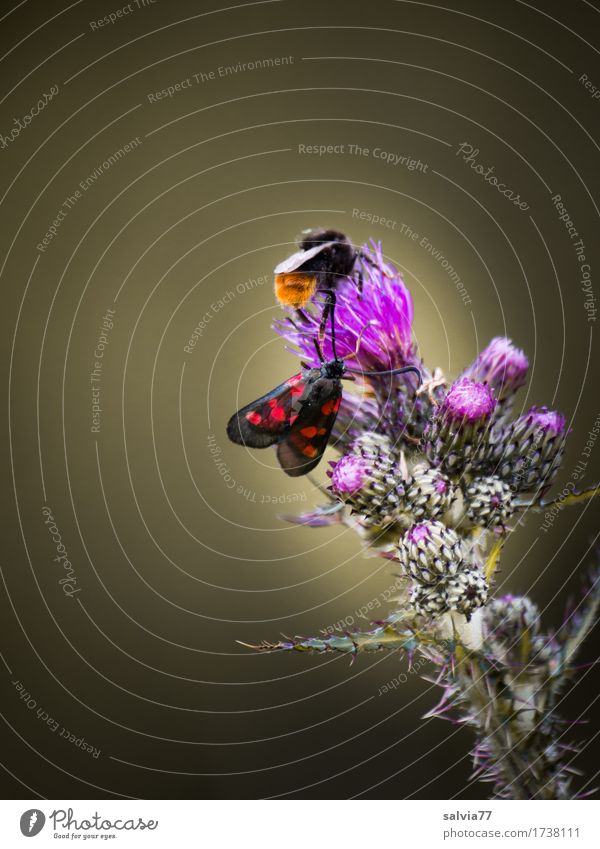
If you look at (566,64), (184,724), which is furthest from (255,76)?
(184,724)

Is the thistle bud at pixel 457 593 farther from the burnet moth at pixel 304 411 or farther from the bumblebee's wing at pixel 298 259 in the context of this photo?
the bumblebee's wing at pixel 298 259

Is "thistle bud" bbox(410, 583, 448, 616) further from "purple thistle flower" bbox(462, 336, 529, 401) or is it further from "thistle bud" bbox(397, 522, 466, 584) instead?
"purple thistle flower" bbox(462, 336, 529, 401)

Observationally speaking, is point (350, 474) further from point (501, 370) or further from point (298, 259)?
point (298, 259)

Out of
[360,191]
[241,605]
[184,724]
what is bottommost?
[184,724]

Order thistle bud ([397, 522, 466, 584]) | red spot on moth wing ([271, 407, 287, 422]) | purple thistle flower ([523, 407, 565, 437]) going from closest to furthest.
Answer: thistle bud ([397, 522, 466, 584])
purple thistle flower ([523, 407, 565, 437])
red spot on moth wing ([271, 407, 287, 422])

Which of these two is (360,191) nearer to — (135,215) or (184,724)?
(135,215)

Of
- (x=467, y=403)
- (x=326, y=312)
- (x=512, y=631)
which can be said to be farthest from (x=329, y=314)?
(x=512, y=631)

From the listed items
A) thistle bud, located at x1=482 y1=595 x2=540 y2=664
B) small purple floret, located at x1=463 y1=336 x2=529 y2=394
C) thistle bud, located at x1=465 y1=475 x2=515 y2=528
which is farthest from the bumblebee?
thistle bud, located at x1=482 y1=595 x2=540 y2=664
